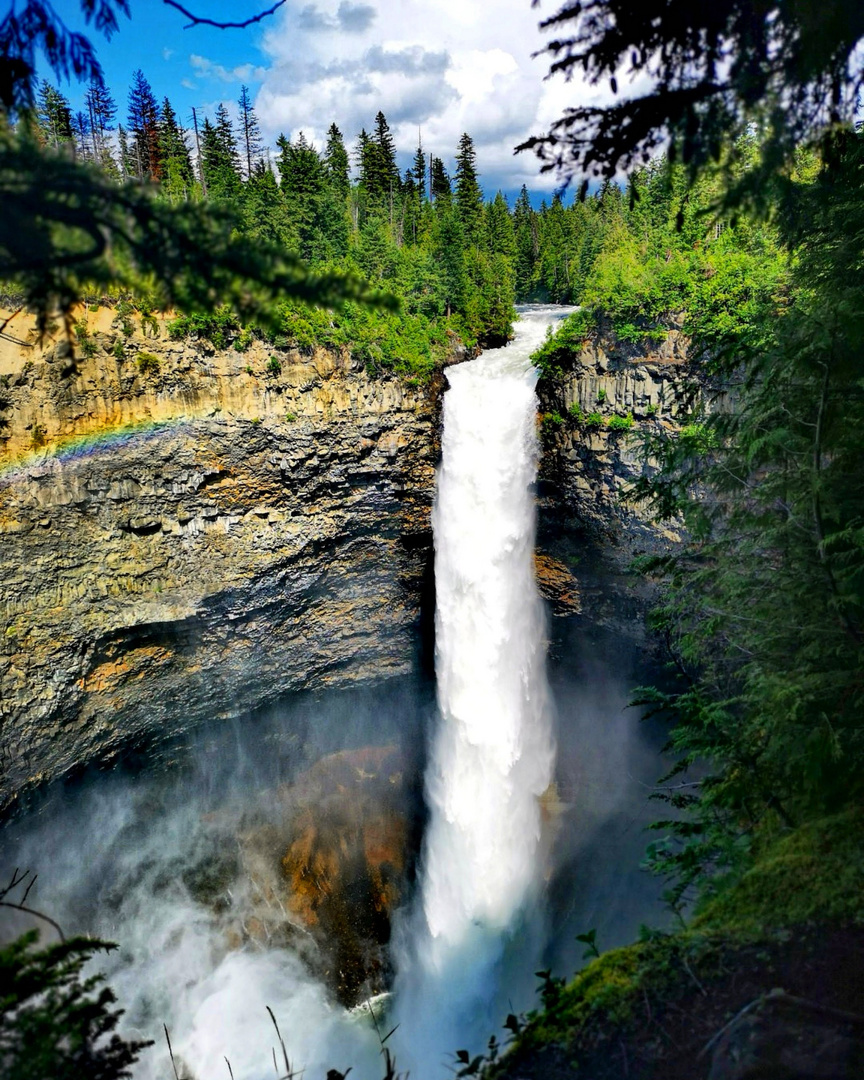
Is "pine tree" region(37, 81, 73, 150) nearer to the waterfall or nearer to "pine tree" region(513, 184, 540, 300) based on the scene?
the waterfall

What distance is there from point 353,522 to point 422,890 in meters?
10.0

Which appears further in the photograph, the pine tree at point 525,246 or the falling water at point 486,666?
the pine tree at point 525,246

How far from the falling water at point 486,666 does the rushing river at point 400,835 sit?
6 centimetres

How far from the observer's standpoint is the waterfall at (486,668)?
52.1 ft

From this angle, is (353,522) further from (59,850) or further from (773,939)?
(773,939)

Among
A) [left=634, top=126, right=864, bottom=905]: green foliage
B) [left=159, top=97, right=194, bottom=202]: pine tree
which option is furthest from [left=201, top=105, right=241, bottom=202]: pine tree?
[left=634, top=126, right=864, bottom=905]: green foliage

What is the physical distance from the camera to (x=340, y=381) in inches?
625

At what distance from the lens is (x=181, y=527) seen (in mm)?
14727

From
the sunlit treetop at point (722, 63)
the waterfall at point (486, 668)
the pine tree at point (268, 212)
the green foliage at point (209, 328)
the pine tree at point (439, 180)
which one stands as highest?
the pine tree at point (439, 180)

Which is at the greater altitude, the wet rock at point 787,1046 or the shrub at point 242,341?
the shrub at point 242,341

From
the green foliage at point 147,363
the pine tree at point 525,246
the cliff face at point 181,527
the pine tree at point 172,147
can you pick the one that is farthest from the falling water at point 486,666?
the pine tree at point 525,246

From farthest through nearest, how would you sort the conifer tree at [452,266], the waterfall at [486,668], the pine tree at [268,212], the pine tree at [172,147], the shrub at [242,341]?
the pine tree at [172,147] < the conifer tree at [452,266] < the pine tree at [268,212] < the waterfall at [486,668] < the shrub at [242,341]

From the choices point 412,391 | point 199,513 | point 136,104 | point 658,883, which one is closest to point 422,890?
point 658,883

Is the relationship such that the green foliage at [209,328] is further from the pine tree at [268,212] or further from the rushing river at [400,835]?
the pine tree at [268,212]
